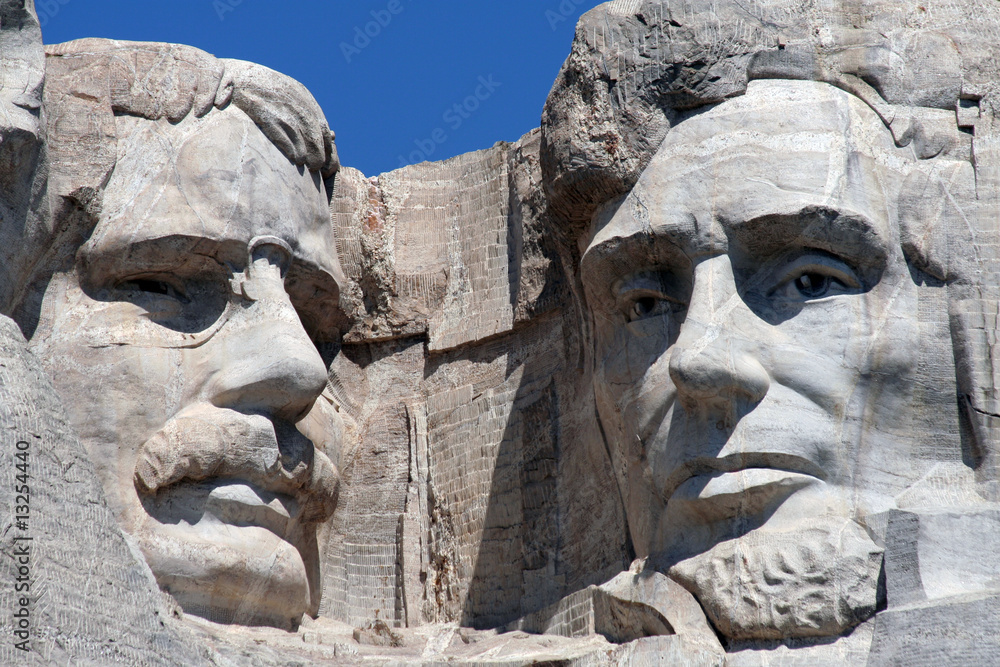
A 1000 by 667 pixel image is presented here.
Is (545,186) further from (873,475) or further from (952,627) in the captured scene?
(952,627)

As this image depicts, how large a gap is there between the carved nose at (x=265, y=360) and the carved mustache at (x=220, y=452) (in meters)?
0.09

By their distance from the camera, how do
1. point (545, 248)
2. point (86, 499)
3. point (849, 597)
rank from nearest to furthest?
point (86, 499) < point (849, 597) < point (545, 248)

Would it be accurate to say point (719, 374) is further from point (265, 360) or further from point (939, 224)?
point (265, 360)

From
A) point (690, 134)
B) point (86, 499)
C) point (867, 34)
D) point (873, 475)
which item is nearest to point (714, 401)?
point (873, 475)

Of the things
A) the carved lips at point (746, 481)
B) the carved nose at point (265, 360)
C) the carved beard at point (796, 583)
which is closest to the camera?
the carved beard at point (796, 583)

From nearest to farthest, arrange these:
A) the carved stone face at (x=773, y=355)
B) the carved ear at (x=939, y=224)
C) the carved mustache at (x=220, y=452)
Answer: the carved stone face at (x=773, y=355), the carved ear at (x=939, y=224), the carved mustache at (x=220, y=452)

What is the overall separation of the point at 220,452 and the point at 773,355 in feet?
7.75

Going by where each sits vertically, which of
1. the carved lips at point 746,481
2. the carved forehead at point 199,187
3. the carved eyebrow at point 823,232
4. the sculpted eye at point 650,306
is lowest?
the carved lips at point 746,481

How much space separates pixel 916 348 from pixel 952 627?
1.20 meters

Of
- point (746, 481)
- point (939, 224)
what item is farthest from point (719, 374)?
point (939, 224)

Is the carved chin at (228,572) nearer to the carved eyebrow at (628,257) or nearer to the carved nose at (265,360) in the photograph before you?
the carved nose at (265,360)

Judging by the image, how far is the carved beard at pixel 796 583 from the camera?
6.80 metres

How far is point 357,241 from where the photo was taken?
9.26 m

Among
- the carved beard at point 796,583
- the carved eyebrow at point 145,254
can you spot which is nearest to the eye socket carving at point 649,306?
the carved beard at point 796,583
